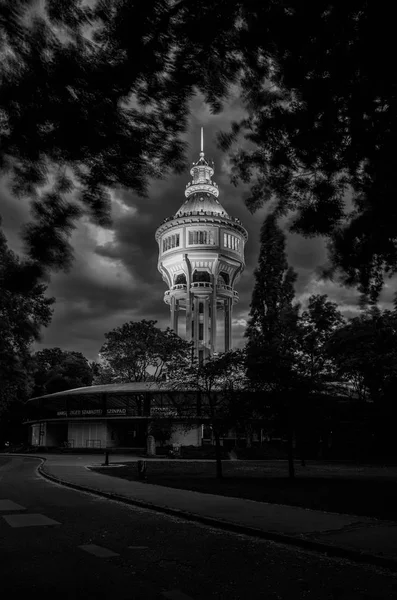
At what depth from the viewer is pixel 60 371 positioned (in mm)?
85375

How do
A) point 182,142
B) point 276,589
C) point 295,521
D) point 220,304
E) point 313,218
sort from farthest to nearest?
point 220,304
point 295,521
point 313,218
point 182,142
point 276,589

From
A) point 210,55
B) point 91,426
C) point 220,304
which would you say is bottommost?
point 91,426

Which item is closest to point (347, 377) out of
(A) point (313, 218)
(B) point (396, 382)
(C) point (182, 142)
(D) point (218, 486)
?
(B) point (396, 382)

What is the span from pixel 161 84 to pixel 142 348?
61160 mm

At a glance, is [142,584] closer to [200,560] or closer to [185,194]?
[200,560]

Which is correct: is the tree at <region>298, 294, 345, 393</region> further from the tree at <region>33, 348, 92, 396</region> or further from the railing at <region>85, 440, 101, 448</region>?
the tree at <region>33, 348, 92, 396</region>

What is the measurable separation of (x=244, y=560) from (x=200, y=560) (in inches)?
26.5

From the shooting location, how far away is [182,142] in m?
7.11

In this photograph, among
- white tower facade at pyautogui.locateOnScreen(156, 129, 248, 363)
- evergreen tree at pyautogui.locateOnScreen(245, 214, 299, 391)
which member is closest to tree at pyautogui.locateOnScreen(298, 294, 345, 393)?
evergreen tree at pyautogui.locateOnScreen(245, 214, 299, 391)

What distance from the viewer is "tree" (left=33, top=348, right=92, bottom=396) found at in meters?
81.8

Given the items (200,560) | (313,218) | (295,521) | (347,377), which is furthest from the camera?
(347,377)

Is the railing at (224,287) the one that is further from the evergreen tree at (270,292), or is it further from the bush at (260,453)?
the bush at (260,453)

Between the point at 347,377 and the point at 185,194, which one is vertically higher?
the point at 185,194

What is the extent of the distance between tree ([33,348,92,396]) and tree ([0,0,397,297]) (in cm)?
7630
